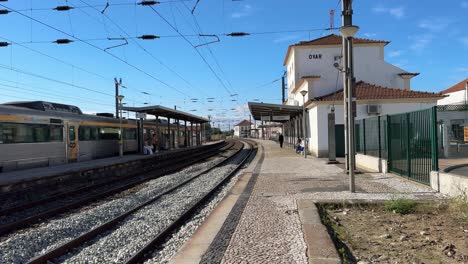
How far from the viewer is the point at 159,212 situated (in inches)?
387

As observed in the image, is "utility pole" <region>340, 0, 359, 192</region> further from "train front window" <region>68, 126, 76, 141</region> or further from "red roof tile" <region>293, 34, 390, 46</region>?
"red roof tile" <region>293, 34, 390, 46</region>

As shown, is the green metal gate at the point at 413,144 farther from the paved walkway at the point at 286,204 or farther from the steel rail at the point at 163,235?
the steel rail at the point at 163,235

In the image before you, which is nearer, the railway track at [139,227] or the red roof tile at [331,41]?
the railway track at [139,227]

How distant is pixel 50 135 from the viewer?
2008cm

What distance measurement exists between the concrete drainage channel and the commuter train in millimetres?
7806

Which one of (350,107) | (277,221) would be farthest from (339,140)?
(277,221)

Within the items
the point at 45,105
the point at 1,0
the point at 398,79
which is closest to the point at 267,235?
the point at 1,0

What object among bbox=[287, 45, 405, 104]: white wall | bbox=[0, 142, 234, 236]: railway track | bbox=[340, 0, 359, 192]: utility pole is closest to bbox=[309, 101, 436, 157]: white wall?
bbox=[287, 45, 405, 104]: white wall

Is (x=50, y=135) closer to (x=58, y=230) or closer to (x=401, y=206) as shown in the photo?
(x=58, y=230)

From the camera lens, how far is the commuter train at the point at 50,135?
56.3 feet

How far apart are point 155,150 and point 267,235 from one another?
91.9 feet

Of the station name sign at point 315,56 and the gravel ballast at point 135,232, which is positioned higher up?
the station name sign at point 315,56

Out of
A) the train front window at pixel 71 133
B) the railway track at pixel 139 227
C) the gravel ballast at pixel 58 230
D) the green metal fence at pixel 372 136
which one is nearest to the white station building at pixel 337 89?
the green metal fence at pixel 372 136

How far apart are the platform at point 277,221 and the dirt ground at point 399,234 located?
1.31 ft
